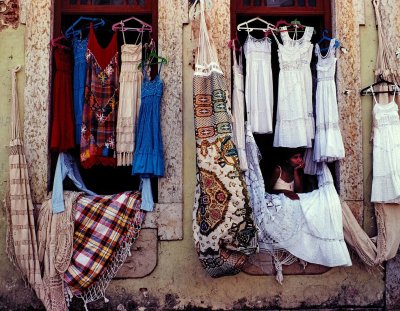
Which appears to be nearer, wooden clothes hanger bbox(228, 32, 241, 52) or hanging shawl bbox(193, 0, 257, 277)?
hanging shawl bbox(193, 0, 257, 277)

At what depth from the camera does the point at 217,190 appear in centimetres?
513

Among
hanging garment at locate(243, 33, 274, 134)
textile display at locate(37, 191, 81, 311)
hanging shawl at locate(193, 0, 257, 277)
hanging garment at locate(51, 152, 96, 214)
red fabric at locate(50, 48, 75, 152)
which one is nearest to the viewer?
hanging shawl at locate(193, 0, 257, 277)

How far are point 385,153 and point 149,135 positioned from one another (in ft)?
7.43

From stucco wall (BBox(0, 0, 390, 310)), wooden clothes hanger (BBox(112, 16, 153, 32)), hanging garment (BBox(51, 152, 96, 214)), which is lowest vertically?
stucco wall (BBox(0, 0, 390, 310))

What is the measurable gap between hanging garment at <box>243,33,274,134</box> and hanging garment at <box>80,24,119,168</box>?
1.32 metres

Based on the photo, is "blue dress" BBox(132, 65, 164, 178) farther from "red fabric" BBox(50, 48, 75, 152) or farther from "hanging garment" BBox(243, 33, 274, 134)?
"hanging garment" BBox(243, 33, 274, 134)

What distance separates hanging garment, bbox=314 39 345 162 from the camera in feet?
17.8

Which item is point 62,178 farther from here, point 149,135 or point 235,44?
point 235,44

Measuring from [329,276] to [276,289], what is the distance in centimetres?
53

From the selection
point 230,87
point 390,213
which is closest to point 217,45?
point 230,87

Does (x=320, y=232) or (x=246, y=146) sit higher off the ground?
(x=246, y=146)

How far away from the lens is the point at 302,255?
533 cm

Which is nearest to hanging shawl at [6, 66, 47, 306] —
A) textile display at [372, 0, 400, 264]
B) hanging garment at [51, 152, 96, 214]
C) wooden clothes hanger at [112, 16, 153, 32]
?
hanging garment at [51, 152, 96, 214]

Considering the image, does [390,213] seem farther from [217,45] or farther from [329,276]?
[217,45]
